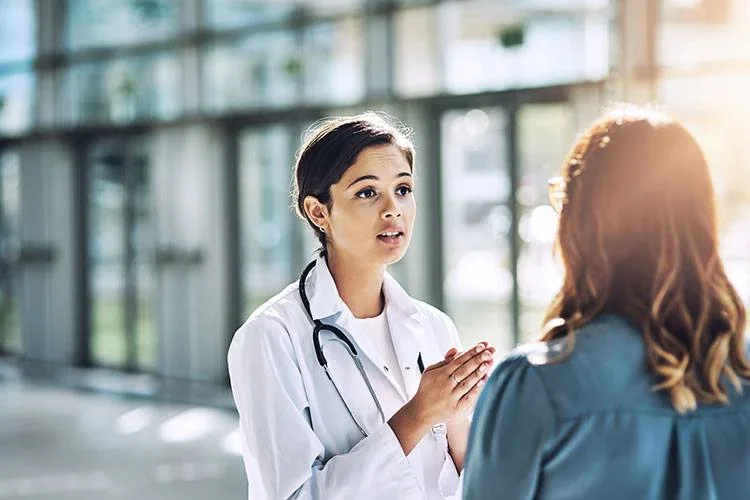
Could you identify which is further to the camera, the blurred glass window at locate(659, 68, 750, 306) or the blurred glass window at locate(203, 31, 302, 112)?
the blurred glass window at locate(203, 31, 302, 112)

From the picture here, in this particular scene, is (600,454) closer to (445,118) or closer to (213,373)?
(445,118)

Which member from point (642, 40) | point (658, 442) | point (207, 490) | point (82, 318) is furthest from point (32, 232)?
point (658, 442)

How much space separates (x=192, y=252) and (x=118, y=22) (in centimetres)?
262

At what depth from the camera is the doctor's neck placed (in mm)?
1951

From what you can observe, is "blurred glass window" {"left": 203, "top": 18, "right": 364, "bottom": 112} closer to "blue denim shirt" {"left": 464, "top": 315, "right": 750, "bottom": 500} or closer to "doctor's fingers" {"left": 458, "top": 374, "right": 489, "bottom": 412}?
"doctor's fingers" {"left": 458, "top": 374, "right": 489, "bottom": 412}

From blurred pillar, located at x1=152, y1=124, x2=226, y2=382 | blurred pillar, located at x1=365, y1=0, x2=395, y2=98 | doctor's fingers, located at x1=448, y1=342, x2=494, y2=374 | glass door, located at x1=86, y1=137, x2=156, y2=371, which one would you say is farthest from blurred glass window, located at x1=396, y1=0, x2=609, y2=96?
doctor's fingers, located at x1=448, y1=342, x2=494, y2=374

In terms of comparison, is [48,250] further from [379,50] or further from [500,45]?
[500,45]

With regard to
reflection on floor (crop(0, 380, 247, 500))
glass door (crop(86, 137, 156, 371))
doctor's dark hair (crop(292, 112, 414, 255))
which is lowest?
reflection on floor (crop(0, 380, 247, 500))

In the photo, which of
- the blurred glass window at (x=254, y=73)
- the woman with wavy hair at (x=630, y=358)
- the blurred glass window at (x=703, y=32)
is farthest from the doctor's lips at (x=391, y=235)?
the blurred glass window at (x=254, y=73)

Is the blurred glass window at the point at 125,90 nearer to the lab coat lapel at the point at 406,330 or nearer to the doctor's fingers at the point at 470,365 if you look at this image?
the lab coat lapel at the point at 406,330

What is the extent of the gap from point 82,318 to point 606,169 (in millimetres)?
10765

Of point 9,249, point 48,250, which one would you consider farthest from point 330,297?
point 9,249

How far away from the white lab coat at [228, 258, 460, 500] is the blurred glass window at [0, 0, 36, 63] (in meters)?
10.7

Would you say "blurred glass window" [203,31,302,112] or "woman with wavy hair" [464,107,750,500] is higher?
"blurred glass window" [203,31,302,112]
